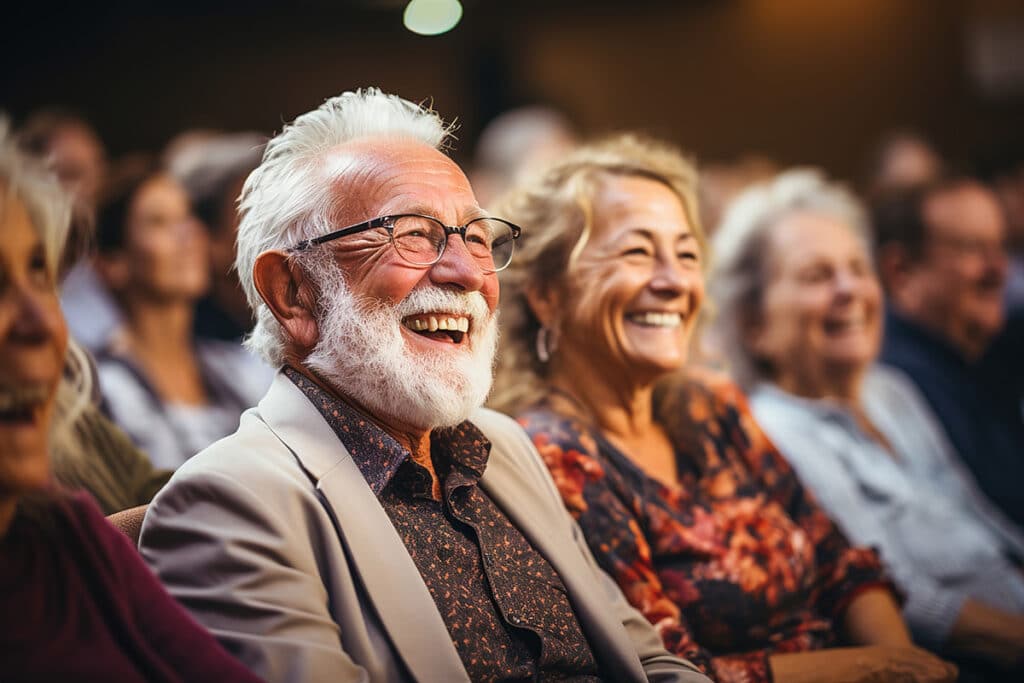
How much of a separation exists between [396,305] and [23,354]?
1.84 feet

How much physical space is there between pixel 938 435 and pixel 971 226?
0.83 m

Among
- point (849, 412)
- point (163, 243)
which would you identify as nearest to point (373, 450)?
point (849, 412)

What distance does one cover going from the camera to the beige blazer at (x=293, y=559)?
4.07 ft

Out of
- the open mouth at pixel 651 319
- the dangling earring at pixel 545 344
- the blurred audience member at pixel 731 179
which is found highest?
the blurred audience member at pixel 731 179

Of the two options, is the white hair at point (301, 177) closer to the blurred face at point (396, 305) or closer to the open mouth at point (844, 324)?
the blurred face at point (396, 305)

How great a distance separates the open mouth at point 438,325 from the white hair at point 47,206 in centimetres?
51

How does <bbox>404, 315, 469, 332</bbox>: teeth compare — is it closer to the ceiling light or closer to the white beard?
the white beard

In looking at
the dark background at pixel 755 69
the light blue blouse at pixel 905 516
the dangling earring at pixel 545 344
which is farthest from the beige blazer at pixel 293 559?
the dark background at pixel 755 69

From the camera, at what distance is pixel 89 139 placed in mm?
4348

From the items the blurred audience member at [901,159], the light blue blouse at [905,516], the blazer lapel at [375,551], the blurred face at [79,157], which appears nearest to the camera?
the blazer lapel at [375,551]

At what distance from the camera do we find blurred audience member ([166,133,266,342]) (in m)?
3.60

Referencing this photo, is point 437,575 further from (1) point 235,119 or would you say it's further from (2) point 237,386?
(1) point 235,119

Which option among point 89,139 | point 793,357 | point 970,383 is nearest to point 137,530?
point 793,357

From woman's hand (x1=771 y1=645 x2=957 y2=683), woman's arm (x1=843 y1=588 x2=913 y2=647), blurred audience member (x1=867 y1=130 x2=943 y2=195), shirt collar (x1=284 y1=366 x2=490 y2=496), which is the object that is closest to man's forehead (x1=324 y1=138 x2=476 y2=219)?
shirt collar (x1=284 y1=366 x2=490 y2=496)
